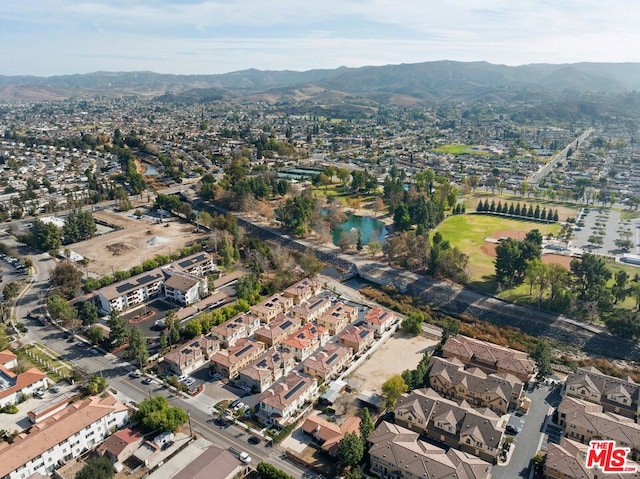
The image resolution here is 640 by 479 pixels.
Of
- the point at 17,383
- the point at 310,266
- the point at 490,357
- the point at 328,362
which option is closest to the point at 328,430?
the point at 328,362

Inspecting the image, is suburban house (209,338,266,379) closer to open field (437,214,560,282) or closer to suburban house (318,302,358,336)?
suburban house (318,302,358,336)

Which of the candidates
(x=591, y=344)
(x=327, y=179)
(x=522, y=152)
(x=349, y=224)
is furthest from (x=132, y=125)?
(x=591, y=344)

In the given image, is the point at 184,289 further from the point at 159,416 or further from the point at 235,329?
the point at 159,416

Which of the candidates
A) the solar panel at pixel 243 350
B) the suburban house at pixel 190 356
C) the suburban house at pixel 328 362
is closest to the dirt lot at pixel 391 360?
the suburban house at pixel 328 362

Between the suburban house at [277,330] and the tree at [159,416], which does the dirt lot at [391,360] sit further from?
the tree at [159,416]

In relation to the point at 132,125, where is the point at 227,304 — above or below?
below

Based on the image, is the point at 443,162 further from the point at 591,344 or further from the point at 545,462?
the point at 545,462
